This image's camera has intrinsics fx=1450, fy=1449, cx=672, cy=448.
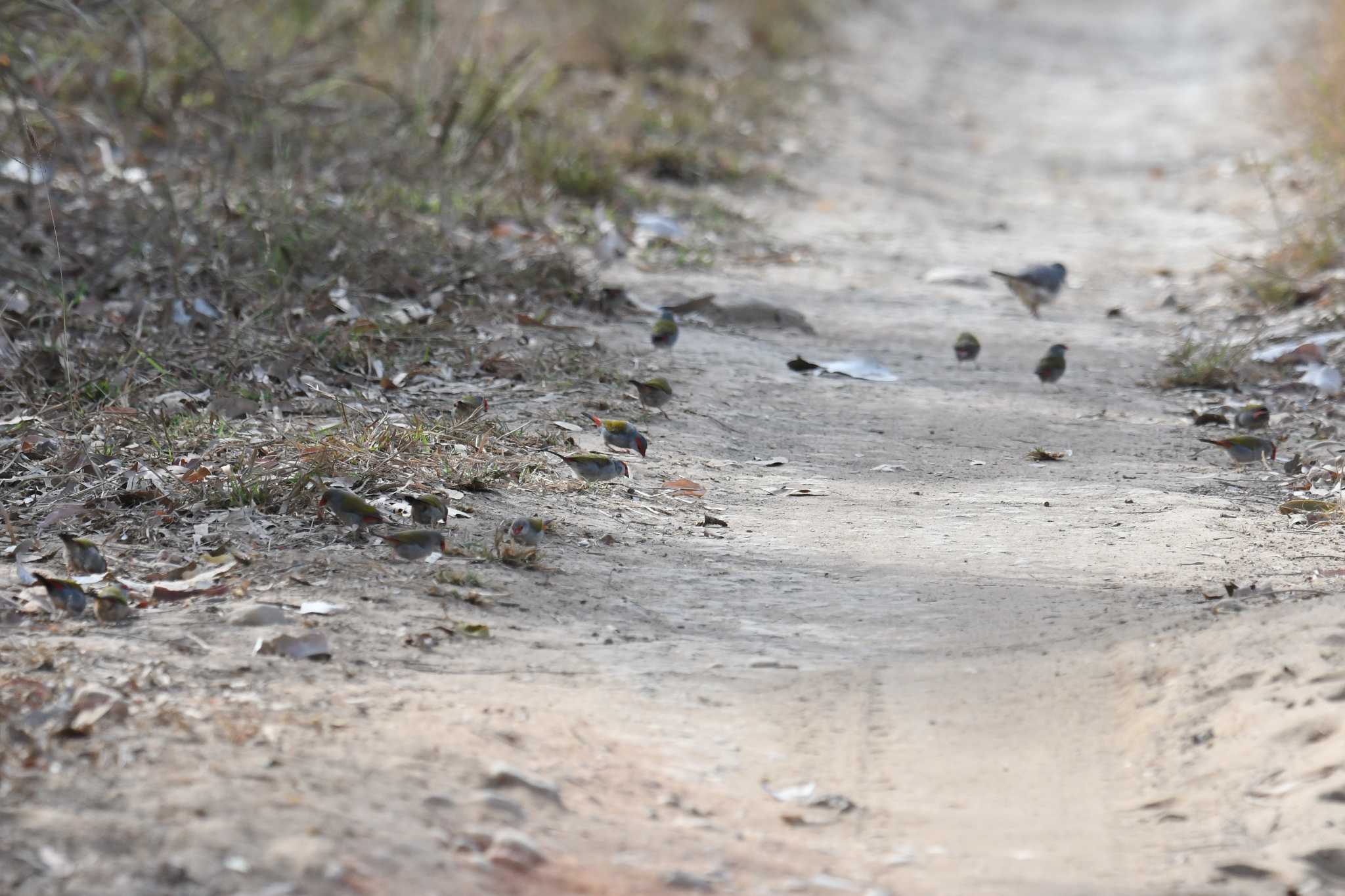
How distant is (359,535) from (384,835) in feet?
3.74

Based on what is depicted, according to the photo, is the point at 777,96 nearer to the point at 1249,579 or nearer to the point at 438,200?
the point at 438,200


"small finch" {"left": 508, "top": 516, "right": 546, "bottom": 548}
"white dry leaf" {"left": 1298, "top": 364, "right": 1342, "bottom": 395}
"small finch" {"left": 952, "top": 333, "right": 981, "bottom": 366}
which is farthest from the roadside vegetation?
"white dry leaf" {"left": 1298, "top": 364, "right": 1342, "bottom": 395}

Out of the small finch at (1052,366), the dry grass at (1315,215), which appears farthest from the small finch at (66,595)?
the dry grass at (1315,215)

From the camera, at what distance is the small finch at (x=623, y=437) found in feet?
11.4

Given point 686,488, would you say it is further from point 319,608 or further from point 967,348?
point 967,348

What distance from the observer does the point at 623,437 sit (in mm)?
3488

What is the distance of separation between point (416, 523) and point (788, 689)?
35.4 inches

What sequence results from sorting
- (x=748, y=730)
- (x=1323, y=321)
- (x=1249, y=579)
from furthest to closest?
(x=1323, y=321) → (x=1249, y=579) → (x=748, y=730)

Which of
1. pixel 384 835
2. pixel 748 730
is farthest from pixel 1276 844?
pixel 384 835

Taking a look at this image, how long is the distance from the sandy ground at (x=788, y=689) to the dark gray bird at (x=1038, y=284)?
2.65 feet

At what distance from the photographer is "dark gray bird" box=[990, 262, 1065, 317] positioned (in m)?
5.23

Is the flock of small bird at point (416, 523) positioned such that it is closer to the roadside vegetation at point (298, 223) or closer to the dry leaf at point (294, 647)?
the roadside vegetation at point (298, 223)

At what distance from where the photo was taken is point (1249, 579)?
9.40 feet

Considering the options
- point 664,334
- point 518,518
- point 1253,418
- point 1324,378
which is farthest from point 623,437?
point 1324,378
